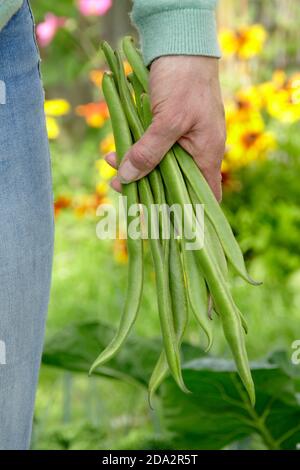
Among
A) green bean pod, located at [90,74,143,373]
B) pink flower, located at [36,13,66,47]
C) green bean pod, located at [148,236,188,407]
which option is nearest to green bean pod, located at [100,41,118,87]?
green bean pod, located at [90,74,143,373]

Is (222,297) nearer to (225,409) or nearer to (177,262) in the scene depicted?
(177,262)

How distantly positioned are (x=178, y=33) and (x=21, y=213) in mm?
392

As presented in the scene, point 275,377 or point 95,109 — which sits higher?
point 95,109

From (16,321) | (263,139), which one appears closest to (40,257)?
(16,321)

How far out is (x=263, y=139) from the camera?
15.2ft

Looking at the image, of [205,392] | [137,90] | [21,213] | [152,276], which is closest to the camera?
[21,213]

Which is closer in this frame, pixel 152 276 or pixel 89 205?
pixel 152 276

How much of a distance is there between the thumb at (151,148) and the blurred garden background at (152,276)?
2.07 ft

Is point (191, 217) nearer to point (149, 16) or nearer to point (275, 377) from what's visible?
point (149, 16)

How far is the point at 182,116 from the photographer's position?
1.64 m

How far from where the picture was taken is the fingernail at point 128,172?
5.54 ft

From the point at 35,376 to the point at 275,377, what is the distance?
850 millimetres

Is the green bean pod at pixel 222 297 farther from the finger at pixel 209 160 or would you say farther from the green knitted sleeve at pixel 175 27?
the green knitted sleeve at pixel 175 27

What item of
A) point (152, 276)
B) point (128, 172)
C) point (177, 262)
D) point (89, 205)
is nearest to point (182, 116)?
point (128, 172)
